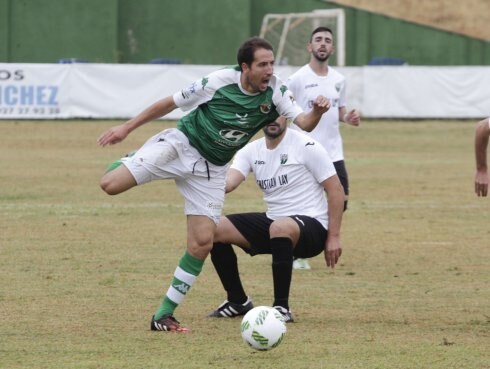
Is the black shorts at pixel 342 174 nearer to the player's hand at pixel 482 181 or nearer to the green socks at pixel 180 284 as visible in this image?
the player's hand at pixel 482 181

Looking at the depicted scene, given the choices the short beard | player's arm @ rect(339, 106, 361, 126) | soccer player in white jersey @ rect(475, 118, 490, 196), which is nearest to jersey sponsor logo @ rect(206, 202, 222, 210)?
soccer player in white jersey @ rect(475, 118, 490, 196)

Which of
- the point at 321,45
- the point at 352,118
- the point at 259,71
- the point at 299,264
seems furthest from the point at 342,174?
the point at 259,71

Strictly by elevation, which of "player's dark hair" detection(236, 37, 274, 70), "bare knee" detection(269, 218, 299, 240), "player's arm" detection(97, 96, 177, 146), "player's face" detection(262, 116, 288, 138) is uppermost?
"player's dark hair" detection(236, 37, 274, 70)

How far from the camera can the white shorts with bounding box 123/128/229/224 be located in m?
8.43

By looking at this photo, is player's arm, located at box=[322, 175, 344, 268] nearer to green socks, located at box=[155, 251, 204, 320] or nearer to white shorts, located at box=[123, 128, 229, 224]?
white shorts, located at box=[123, 128, 229, 224]

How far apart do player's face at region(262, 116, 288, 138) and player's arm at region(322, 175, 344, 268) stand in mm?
673

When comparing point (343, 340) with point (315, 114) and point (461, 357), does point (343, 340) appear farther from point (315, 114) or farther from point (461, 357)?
point (315, 114)

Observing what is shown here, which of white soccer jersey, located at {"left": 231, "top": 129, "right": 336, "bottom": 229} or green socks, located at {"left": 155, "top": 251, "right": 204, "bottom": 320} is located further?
white soccer jersey, located at {"left": 231, "top": 129, "right": 336, "bottom": 229}

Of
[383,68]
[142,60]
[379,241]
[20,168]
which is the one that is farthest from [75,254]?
[142,60]

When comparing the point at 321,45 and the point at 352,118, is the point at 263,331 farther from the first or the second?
the point at 321,45

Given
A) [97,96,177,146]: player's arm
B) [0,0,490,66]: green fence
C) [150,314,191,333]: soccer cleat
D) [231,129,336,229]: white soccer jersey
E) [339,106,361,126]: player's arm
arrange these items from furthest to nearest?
[0,0,490,66]: green fence, [339,106,361,126]: player's arm, [231,129,336,229]: white soccer jersey, [150,314,191,333]: soccer cleat, [97,96,177,146]: player's arm

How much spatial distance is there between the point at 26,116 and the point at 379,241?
19393mm

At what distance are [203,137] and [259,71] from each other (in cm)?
66

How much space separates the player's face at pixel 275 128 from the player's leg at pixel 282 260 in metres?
0.85
